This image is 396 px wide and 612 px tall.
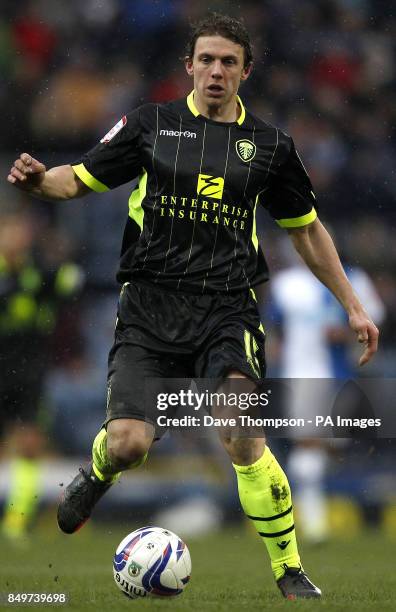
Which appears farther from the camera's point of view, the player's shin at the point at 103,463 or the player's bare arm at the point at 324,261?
the player's bare arm at the point at 324,261

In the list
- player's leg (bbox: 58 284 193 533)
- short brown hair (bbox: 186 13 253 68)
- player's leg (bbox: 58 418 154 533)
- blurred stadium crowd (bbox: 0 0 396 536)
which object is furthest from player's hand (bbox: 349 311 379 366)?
blurred stadium crowd (bbox: 0 0 396 536)

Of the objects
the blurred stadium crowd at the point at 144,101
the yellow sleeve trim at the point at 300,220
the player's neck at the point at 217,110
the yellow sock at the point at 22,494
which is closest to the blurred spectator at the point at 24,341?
the yellow sock at the point at 22,494

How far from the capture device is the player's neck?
4980 millimetres

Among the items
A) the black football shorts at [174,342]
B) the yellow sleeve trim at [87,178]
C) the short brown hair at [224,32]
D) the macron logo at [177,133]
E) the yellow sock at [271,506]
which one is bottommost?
the yellow sock at [271,506]

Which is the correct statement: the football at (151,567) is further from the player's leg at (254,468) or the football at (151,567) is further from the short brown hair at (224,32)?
the short brown hair at (224,32)

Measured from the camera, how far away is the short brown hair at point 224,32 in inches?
195

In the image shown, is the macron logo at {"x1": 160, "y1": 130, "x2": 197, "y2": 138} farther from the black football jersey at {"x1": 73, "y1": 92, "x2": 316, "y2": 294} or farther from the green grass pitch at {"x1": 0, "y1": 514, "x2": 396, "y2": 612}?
the green grass pitch at {"x1": 0, "y1": 514, "x2": 396, "y2": 612}

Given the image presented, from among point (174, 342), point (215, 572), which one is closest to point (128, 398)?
point (174, 342)

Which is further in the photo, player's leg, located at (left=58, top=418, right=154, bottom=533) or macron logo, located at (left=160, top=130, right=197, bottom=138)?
macron logo, located at (left=160, top=130, right=197, bottom=138)

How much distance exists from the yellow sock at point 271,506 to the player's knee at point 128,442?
38 centimetres

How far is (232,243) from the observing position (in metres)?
4.91

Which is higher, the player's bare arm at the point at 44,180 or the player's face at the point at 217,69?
the player's face at the point at 217,69

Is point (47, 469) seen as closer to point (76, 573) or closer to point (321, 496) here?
point (321, 496)

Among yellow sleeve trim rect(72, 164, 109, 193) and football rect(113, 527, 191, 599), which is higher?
yellow sleeve trim rect(72, 164, 109, 193)
